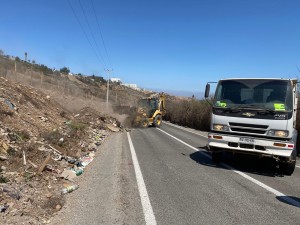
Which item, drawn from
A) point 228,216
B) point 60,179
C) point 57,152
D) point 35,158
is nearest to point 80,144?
point 57,152

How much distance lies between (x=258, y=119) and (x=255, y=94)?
90cm

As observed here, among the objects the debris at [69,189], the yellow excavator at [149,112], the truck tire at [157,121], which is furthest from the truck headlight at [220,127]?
the truck tire at [157,121]

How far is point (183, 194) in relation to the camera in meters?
7.61

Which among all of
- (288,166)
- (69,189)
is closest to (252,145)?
(288,166)

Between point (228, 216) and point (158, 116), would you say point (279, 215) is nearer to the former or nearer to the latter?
point (228, 216)

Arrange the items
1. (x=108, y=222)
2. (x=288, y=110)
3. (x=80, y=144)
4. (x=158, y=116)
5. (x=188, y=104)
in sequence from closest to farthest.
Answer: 1. (x=108, y=222)
2. (x=288, y=110)
3. (x=80, y=144)
4. (x=158, y=116)
5. (x=188, y=104)

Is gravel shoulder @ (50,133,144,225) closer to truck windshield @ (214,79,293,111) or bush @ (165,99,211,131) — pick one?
truck windshield @ (214,79,293,111)

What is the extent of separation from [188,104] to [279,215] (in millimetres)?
35281

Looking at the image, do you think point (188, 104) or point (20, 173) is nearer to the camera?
point (20, 173)

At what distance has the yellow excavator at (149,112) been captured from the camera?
31422 mm

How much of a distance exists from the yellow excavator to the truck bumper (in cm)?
2086

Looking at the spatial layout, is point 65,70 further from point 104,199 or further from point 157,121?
point 104,199

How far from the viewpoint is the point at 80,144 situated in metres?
15.0

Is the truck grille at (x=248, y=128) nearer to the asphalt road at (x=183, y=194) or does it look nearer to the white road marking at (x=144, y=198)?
the asphalt road at (x=183, y=194)
